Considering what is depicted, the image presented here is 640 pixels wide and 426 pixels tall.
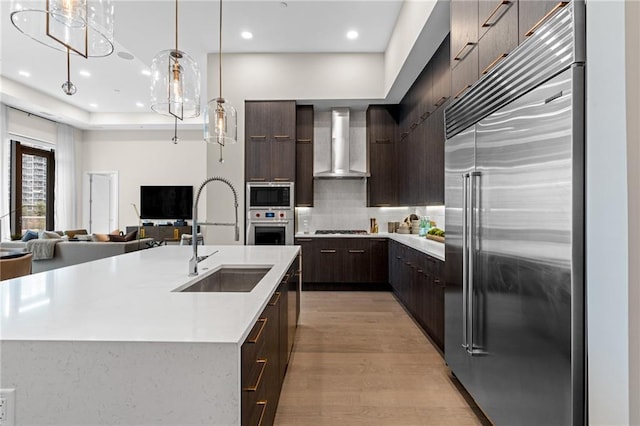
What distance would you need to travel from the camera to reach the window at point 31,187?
24.9ft

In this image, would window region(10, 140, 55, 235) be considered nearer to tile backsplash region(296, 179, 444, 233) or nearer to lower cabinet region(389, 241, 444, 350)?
tile backsplash region(296, 179, 444, 233)

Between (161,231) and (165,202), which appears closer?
(161,231)

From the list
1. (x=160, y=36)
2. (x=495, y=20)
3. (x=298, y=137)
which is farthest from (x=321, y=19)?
(x=495, y=20)

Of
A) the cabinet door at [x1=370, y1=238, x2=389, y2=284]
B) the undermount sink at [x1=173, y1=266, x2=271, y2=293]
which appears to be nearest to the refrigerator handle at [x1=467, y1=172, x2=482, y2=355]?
the undermount sink at [x1=173, y1=266, x2=271, y2=293]

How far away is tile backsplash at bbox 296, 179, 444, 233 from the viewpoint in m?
5.88

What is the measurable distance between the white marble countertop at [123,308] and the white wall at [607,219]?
1.17m

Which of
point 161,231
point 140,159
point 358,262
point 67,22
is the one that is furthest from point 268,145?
point 140,159

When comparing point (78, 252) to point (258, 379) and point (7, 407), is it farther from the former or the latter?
point (258, 379)

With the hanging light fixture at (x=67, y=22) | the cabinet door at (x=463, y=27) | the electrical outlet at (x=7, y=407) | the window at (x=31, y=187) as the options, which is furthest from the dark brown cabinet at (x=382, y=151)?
the window at (x=31, y=187)

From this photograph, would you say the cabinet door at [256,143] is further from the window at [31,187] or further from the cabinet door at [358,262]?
the window at [31,187]

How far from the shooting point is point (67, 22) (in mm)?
1610

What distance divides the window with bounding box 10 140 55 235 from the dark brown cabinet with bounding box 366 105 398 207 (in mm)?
7651

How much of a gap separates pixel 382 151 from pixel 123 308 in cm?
483

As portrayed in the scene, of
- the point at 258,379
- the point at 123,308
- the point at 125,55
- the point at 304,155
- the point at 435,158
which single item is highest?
the point at 125,55
